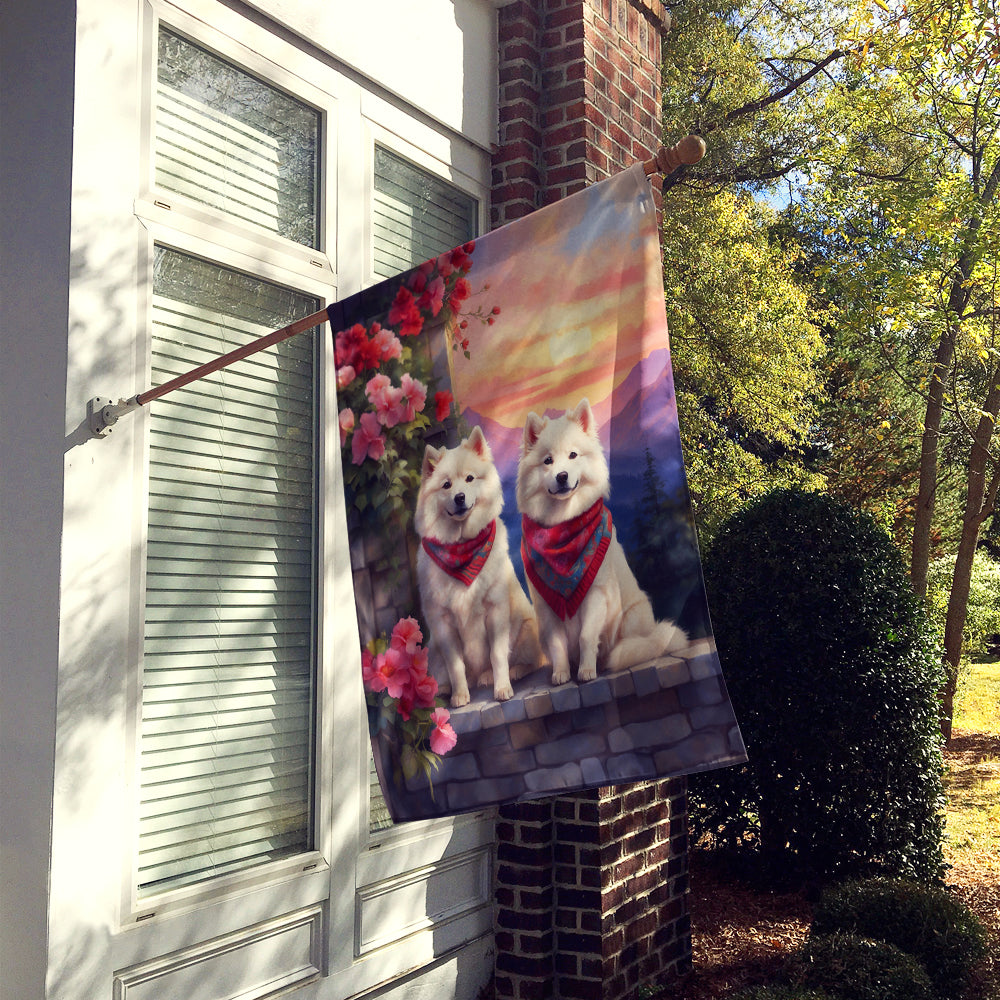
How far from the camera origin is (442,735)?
2285 millimetres

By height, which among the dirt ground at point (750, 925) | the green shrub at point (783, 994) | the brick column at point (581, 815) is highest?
the brick column at point (581, 815)

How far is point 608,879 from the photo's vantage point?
415 centimetres

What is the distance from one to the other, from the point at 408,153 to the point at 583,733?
104 inches

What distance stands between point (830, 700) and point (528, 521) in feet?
12.7

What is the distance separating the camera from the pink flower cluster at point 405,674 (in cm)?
231

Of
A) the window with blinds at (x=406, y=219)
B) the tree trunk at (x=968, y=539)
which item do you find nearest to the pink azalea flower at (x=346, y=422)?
the window with blinds at (x=406, y=219)

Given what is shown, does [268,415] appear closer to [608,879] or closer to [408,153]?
[408,153]

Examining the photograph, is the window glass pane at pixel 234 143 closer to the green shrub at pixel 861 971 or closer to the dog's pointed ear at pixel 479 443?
the dog's pointed ear at pixel 479 443

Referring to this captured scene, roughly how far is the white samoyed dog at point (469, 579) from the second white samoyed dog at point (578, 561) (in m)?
0.06

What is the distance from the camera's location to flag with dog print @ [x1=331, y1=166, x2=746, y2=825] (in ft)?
6.83

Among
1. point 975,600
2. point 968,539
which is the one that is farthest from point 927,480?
point 975,600

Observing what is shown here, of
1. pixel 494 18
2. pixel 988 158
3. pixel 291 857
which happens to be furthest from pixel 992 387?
pixel 291 857

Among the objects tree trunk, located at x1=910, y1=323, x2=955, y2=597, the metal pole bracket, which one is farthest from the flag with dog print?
tree trunk, located at x1=910, y1=323, x2=955, y2=597

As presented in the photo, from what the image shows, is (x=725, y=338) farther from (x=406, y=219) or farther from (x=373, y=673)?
(x=373, y=673)
